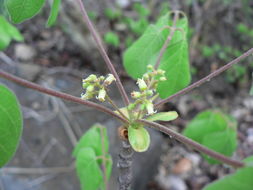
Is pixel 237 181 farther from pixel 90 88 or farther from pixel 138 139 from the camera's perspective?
pixel 90 88

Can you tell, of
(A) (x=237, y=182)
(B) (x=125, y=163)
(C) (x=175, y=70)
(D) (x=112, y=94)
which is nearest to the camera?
(A) (x=237, y=182)

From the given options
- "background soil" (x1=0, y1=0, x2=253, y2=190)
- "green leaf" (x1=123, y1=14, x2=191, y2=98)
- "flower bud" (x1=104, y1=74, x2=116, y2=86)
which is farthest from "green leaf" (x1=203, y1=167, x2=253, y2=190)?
"background soil" (x1=0, y1=0, x2=253, y2=190)

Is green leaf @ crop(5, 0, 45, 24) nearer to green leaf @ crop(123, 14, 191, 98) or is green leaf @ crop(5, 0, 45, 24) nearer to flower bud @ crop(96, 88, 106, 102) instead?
flower bud @ crop(96, 88, 106, 102)

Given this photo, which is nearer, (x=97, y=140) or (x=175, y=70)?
(x=175, y=70)

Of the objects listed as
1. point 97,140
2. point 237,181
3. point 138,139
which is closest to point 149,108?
point 138,139

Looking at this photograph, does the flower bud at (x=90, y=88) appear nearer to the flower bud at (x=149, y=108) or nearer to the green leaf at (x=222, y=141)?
the flower bud at (x=149, y=108)

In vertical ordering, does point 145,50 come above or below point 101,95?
above
